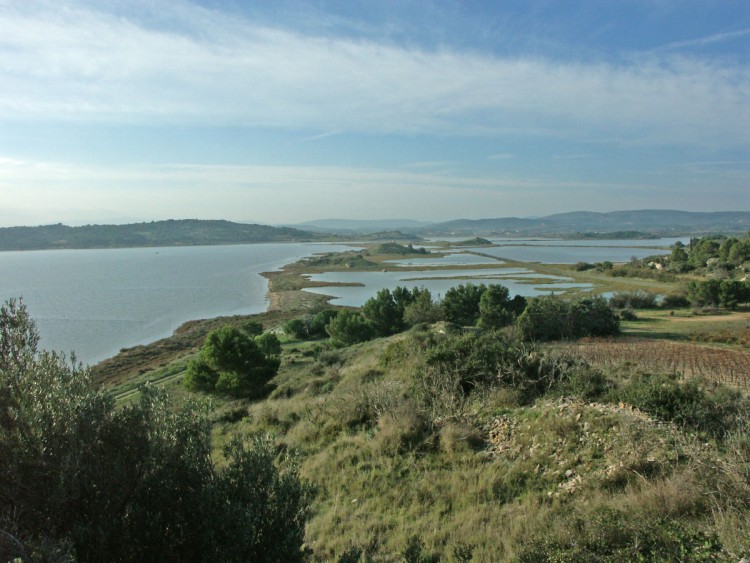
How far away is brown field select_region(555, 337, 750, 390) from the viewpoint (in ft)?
39.7

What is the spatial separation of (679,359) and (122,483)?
16173 mm

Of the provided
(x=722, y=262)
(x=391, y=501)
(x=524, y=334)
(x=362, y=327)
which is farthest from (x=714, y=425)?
(x=722, y=262)

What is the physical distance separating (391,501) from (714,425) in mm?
4938

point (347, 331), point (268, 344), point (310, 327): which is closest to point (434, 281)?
point (310, 327)

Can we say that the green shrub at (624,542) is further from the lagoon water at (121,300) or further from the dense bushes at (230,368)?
the lagoon water at (121,300)

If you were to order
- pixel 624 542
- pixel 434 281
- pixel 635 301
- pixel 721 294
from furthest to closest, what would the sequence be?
pixel 434 281
pixel 635 301
pixel 721 294
pixel 624 542

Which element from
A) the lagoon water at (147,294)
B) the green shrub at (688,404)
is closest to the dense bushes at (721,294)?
the lagoon water at (147,294)

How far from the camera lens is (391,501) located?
6586 mm

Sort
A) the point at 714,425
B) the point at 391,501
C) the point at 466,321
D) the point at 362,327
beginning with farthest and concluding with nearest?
the point at 466,321
the point at 362,327
the point at 714,425
the point at 391,501

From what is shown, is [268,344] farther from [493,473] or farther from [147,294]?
[147,294]

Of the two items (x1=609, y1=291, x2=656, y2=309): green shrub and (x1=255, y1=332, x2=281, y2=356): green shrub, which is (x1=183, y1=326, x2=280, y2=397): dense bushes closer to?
(x1=255, y1=332, x2=281, y2=356): green shrub

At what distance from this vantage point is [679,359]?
590 inches

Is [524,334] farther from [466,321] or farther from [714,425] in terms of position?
[714,425]

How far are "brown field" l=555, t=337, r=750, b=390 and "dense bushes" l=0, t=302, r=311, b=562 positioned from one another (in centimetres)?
951
